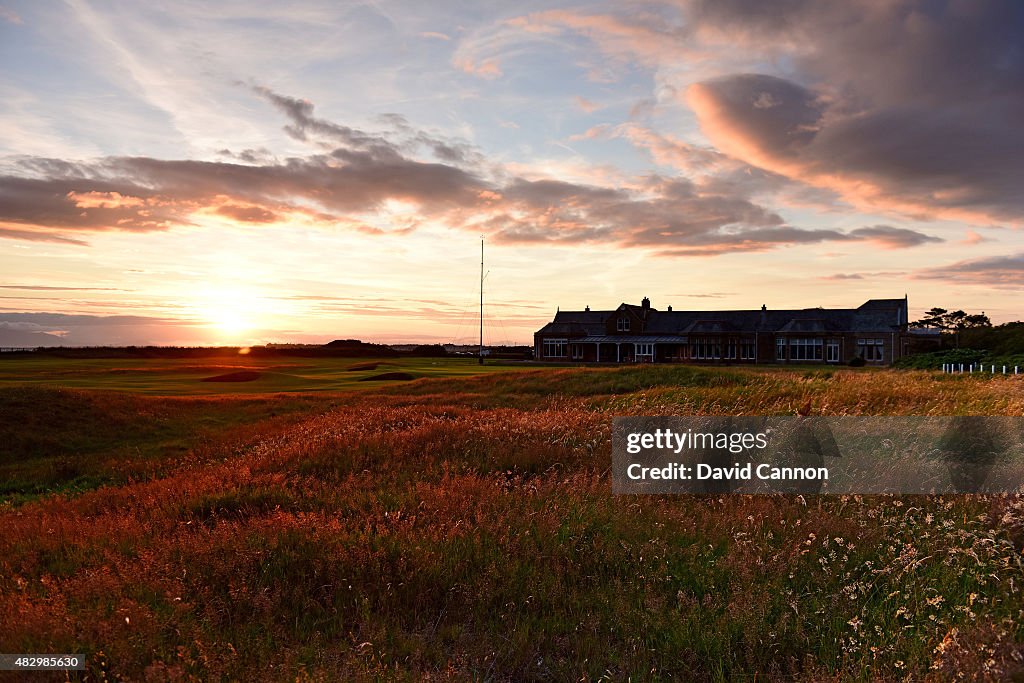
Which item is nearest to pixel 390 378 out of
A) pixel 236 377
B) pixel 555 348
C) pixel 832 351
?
pixel 236 377

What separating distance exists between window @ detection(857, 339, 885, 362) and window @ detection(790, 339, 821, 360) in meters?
3.84

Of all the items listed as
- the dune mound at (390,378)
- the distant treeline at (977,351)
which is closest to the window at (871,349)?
the distant treeline at (977,351)

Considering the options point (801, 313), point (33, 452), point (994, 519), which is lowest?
point (33, 452)

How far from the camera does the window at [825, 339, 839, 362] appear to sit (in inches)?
2534

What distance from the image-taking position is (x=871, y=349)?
207 feet

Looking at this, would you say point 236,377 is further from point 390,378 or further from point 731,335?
point 731,335

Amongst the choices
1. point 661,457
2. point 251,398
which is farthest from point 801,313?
point 661,457

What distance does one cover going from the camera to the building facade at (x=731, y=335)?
207 feet

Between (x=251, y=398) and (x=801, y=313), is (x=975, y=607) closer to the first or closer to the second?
(x=251, y=398)

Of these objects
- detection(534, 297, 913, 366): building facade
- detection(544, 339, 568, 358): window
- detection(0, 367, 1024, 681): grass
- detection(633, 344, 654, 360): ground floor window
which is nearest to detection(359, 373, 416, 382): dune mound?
detection(0, 367, 1024, 681): grass

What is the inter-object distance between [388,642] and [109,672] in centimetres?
196

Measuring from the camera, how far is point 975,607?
17.7 feet

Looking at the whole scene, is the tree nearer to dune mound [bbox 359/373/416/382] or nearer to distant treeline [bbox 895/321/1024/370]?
distant treeline [bbox 895/321/1024/370]

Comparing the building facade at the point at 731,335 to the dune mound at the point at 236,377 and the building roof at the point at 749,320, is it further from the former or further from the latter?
the dune mound at the point at 236,377
